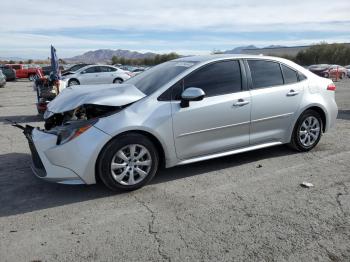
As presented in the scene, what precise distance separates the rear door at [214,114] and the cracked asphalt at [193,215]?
46 cm

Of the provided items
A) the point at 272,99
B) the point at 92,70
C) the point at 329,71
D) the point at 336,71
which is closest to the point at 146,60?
the point at 329,71

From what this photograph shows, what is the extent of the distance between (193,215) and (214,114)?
1564 millimetres

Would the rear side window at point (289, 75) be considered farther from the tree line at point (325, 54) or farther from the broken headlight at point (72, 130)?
the tree line at point (325, 54)

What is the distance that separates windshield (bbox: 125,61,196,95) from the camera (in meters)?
5.02

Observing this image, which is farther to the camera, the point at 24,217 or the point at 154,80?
the point at 154,80

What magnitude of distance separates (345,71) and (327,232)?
35.4 meters

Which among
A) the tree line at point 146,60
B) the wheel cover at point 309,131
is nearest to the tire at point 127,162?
the wheel cover at point 309,131

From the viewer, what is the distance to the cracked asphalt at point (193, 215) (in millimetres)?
3303

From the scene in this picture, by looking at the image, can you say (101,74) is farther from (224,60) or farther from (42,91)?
(224,60)

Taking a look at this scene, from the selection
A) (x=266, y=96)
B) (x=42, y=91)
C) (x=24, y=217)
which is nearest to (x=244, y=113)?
(x=266, y=96)

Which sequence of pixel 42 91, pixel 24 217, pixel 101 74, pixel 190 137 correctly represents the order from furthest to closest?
pixel 101 74, pixel 42 91, pixel 190 137, pixel 24 217

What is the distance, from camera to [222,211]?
4.07 meters

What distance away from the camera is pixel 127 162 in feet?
14.9

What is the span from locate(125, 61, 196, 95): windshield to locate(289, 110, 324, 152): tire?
6.93ft
